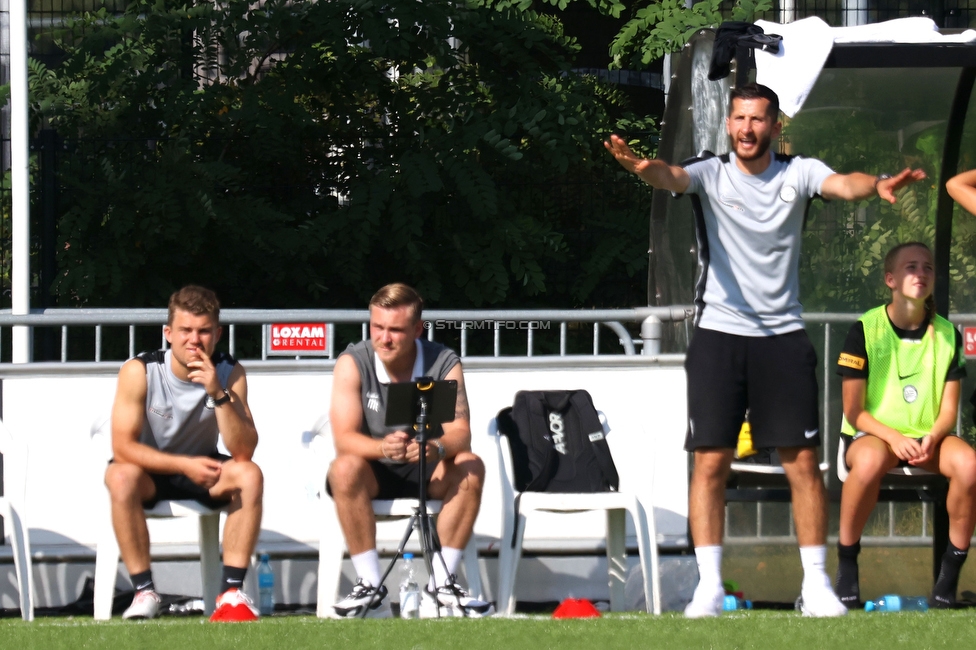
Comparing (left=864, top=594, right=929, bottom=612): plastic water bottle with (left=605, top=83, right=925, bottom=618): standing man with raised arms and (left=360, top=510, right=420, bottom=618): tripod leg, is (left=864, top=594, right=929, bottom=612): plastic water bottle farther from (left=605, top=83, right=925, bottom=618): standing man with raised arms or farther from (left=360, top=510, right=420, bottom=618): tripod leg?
(left=360, top=510, right=420, bottom=618): tripod leg

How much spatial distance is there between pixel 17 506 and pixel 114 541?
0.42 metres

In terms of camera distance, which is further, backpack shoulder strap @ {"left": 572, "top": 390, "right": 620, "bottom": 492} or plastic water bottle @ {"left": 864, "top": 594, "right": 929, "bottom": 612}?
backpack shoulder strap @ {"left": 572, "top": 390, "right": 620, "bottom": 492}

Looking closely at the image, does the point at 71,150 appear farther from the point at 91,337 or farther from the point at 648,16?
the point at 648,16

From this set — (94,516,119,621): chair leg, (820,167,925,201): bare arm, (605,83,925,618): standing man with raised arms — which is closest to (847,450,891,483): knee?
(605,83,925,618): standing man with raised arms

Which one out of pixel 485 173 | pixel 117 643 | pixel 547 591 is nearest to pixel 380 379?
pixel 547 591

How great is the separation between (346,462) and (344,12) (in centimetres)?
428

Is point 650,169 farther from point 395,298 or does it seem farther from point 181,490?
point 181,490

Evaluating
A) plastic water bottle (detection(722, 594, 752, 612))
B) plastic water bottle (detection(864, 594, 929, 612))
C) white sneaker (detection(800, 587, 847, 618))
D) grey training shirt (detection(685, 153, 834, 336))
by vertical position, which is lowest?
plastic water bottle (detection(722, 594, 752, 612))

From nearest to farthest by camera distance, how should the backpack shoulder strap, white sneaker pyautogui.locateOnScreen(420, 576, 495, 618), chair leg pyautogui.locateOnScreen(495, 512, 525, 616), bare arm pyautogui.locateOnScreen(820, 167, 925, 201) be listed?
bare arm pyautogui.locateOnScreen(820, 167, 925, 201) → white sneaker pyautogui.locateOnScreen(420, 576, 495, 618) → chair leg pyautogui.locateOnScreen(495, 512, 525, 616) → the backpack shoulder strap

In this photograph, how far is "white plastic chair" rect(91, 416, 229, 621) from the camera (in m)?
5.69

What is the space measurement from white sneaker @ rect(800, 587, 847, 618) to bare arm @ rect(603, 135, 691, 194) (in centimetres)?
153

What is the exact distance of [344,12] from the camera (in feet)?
29.8

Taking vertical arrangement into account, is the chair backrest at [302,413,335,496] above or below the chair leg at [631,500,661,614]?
above

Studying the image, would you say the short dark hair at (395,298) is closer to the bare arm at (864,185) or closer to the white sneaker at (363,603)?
the white sneaker at (363,603)
